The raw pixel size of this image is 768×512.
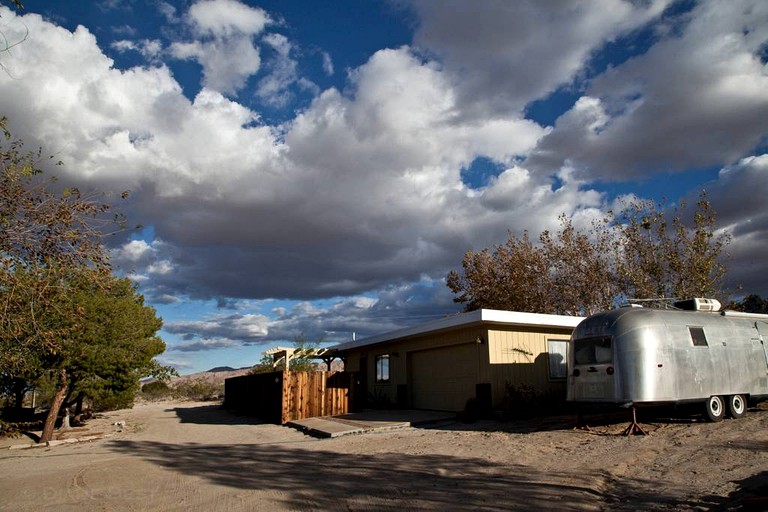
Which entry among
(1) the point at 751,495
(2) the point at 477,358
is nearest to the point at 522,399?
(2) the point at 477,358

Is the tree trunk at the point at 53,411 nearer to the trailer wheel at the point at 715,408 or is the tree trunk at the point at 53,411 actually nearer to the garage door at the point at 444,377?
the garage door at the point at 444,377

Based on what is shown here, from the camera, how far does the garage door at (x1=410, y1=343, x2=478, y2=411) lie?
16.8 m

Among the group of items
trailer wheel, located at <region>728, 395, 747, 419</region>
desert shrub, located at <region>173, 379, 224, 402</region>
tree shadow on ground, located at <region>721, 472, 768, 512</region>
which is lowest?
desert shrub, located at <region>173, 379, 224, 402</region>

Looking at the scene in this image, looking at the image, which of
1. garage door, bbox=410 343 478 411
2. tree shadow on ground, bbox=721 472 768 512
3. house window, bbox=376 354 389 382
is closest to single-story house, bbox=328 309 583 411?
garage door, bbox=410 343 478 411

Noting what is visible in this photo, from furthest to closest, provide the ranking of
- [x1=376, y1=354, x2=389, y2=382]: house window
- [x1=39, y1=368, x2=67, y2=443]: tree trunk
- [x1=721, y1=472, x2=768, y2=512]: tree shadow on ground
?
[x1=376, y1=354, x2=389, y2=382]: house window, [x1=39, y1=368, x2=67, y2=443]: tree trunk, [x1=721, y1=472, x2=768, y2=512]: tree shadow on ground

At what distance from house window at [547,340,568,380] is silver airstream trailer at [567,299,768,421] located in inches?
190

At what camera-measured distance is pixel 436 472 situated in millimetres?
8789

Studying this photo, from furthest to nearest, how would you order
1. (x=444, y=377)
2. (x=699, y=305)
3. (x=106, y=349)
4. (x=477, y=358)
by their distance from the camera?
(x=444, y=377)
(x=106, y=349)
(x=477, y=358)
(x=699, y=305)

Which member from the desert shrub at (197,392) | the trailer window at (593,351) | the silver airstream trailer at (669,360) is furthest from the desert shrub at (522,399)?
the desert shrub at (197,392)

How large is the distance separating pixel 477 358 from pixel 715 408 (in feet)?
20.3

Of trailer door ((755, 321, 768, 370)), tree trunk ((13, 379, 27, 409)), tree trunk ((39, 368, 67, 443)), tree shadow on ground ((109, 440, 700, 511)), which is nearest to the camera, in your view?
tree shadow on ground ((109, 440, 700, 511))

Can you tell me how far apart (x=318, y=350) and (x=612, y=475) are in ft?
55.2

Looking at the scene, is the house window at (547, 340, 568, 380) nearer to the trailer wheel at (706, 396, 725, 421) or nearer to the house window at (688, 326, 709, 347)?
the trailer wheel at (706, 396, 725, 421)

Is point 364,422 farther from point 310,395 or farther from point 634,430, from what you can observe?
point 634,430
